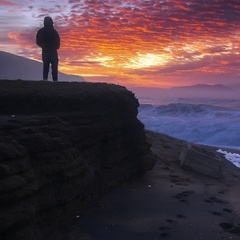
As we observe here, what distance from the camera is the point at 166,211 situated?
774cm

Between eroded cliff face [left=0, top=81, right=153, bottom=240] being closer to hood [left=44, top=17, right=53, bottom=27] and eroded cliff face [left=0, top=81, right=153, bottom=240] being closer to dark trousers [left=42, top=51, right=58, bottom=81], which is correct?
dark trousers [left=42, top=51, right=58, bottom=81]

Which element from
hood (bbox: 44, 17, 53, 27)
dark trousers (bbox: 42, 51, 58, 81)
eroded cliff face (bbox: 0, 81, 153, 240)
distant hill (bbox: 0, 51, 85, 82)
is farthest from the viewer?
distant hill (bbox: 0, 51, 85, 82)

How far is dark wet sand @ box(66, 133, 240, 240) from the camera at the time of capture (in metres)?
6.55

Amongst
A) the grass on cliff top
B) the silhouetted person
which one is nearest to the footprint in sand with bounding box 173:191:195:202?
the grass on cliff top

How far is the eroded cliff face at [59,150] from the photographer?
509 centimetres

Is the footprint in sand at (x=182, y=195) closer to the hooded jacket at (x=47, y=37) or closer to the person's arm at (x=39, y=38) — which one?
the hooded jacket at (x=47, y=37)

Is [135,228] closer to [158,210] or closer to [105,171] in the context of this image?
[158,210]

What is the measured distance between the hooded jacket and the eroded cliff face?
7.96ft

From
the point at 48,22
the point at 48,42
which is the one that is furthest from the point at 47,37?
the point at 48,22

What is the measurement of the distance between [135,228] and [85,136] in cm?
218

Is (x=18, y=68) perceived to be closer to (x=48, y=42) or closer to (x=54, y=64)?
(x=54, y=64)

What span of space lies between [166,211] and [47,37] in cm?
646

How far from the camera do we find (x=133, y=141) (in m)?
10.0

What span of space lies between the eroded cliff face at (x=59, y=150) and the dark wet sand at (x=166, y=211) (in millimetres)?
383
